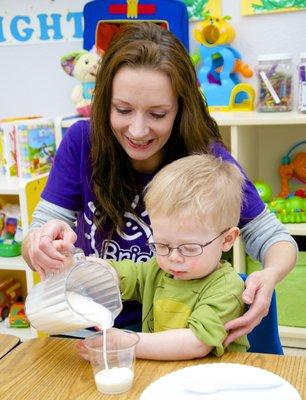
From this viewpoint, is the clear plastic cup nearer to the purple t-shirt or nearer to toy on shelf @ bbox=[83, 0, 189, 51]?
the purple t-shirt

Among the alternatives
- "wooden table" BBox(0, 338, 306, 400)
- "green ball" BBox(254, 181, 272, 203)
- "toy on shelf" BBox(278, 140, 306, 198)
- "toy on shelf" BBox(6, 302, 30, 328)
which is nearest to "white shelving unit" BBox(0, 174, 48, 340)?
"toy on shelf" BBox(6, 302, 30, 328)

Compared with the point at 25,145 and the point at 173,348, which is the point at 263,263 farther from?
the point at 25,145

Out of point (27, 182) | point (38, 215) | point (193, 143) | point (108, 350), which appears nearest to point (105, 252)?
point (38, 215)

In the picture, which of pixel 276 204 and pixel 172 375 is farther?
pixel 276 204

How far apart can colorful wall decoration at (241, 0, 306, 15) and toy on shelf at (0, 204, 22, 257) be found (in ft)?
3.90

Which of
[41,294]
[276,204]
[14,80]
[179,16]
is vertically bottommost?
[276,204]

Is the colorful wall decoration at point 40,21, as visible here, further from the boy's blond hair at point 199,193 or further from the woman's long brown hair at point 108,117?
the boy's blond hair at point 199,193

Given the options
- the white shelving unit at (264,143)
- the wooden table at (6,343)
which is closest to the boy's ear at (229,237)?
the wooden table at (6,343)

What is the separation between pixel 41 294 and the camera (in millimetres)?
826

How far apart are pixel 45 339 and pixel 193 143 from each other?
0.52m

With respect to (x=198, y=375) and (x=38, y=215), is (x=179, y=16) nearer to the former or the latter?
(x=38, y=215)

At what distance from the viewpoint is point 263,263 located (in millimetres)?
1140

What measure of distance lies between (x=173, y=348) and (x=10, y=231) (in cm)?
148

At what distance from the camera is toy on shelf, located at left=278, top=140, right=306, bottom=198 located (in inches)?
81.3
